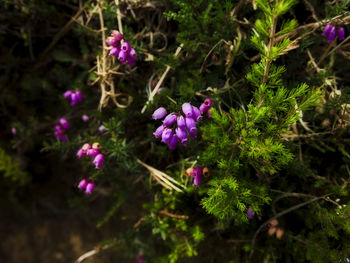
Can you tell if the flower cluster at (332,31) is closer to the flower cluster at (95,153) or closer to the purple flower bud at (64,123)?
the flower cluster at (95,153)

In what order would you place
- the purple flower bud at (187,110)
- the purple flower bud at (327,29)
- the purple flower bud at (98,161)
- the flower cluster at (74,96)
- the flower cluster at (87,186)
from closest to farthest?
the purple flower bud at (187,110)
the purple flower bud at (327,29)
the purple flower bud at (98,161)
the flower cluster at (87,186)
the flower cluster at (74,96)

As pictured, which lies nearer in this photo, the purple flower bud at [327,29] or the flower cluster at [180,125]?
the flower cluster at [180,125]

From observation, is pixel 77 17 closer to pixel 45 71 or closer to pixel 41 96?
pixel 45 71

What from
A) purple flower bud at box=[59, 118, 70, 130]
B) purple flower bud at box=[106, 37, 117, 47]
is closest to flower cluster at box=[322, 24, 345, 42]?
purple flower bud at box=[106, 37, 117, 47]

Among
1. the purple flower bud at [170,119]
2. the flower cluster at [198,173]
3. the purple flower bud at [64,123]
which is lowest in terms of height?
the purple flower bud at [64,123]

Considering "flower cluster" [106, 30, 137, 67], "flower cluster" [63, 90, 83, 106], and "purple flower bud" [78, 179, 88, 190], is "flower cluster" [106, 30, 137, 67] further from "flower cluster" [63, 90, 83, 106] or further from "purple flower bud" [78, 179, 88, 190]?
"purple flower bud" [78, 179, 88, 190]

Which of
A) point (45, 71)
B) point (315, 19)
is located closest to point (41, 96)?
point (45, 71)

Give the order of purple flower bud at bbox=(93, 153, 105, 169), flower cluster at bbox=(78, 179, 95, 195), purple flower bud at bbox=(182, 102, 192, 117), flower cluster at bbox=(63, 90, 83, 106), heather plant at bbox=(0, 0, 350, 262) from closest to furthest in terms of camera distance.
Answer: purple flower bud at bbox=(182, 102, 192, 117) < heather plant at bbox=(0, 0, 350, 262) < purple flower bud at bbox=(93, 153, 105, 169) < flower cluster at bbox=(78, 179, 95, 195) < flower cluster at bbox=(63, 90, 83, 106)

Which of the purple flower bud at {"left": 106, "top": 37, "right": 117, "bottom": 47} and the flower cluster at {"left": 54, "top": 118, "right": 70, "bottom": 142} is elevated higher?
the purple flower bud at {"left": 106, "top": 37, "right": 117, "bottom": 47}

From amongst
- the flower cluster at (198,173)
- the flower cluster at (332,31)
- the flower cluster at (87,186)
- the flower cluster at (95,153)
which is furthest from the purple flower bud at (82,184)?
the flower cluster at (332,31)

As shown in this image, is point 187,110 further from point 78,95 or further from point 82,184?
point 78,95
